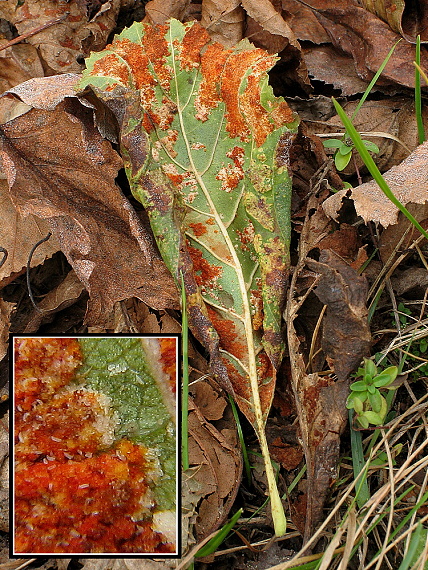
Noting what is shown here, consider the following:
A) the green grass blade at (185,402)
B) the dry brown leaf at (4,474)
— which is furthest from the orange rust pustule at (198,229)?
the dry brown leaf at (4,474)

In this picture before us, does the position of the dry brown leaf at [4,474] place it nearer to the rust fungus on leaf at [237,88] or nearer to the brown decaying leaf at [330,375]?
the brown decaying leaf at [330,375]

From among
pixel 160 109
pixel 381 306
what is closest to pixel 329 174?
pixel 381 306

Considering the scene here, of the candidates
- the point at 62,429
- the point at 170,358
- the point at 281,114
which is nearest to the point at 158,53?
the point at 281,114

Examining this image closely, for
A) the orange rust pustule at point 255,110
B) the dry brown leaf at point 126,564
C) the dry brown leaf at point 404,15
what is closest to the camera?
the dry brown leaf at point 126,564

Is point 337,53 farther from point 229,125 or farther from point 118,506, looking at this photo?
point 118,506

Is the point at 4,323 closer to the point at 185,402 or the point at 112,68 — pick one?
the point at 185,402

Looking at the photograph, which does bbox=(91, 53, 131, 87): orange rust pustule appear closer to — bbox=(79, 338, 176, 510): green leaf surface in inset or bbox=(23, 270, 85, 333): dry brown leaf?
bbox=(23, 270, 85, 333): dry brown leaf

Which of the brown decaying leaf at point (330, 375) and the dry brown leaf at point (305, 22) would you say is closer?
the brown decaying leaf at point (330, 375)
